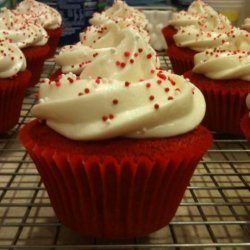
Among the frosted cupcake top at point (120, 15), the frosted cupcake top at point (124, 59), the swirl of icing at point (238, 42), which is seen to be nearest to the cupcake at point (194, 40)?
the swirl of icing at point (238, 42)

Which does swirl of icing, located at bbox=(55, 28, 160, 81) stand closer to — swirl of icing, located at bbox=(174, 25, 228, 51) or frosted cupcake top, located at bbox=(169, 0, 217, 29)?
swirl of icing, located at bbox=(174, 25, 228, 51)

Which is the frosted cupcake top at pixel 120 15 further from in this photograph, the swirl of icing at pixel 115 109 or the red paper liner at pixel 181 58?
the swirl of icing at pixel 115 109

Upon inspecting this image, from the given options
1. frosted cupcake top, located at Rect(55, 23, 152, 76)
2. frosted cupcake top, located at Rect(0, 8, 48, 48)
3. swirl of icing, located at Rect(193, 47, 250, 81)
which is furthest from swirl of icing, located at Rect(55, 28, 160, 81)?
frosted cupcake top, located at Rect(0, 8, 48, 48)

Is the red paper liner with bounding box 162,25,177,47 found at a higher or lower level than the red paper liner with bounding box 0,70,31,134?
lower

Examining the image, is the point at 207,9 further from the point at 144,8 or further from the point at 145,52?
the point at 145,52

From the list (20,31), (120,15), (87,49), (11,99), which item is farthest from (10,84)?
(120,15)
